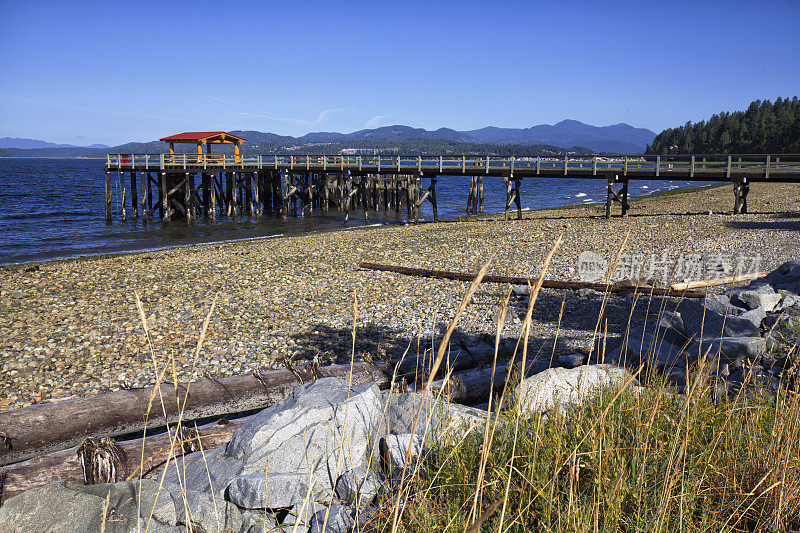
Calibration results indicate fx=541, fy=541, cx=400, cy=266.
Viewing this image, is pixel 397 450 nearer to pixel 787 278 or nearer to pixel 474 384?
pixel 474 384

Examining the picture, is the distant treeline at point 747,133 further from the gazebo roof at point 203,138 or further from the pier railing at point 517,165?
the gazebo roof at point 203,138

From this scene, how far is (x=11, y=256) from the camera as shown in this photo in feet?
70.8

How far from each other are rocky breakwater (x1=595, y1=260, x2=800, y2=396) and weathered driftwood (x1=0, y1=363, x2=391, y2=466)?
272cm

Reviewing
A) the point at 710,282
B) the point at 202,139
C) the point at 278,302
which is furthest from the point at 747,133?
the point at 278,302

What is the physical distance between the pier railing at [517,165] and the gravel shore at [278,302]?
3.98 metres

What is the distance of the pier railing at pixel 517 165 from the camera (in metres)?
25.6

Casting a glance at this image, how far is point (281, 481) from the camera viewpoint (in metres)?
3.15

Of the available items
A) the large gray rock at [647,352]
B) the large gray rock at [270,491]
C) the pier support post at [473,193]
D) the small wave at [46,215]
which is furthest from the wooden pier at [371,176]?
the large gray rock at [270,491]

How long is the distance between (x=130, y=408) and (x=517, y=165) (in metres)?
31.8

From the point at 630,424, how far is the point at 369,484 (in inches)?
A: 58.8

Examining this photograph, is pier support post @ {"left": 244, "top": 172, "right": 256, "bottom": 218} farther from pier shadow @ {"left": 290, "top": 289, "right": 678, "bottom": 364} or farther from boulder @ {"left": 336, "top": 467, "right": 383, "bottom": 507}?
boulder @ {"left": 336, "top": 467, "right": 383, "bottom": 507}

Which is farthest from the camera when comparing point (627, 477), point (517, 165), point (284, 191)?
point (284, 191)

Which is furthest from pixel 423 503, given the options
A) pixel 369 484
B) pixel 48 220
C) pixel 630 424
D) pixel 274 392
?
pixel 48 220

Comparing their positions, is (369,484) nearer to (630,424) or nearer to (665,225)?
(630,424)
